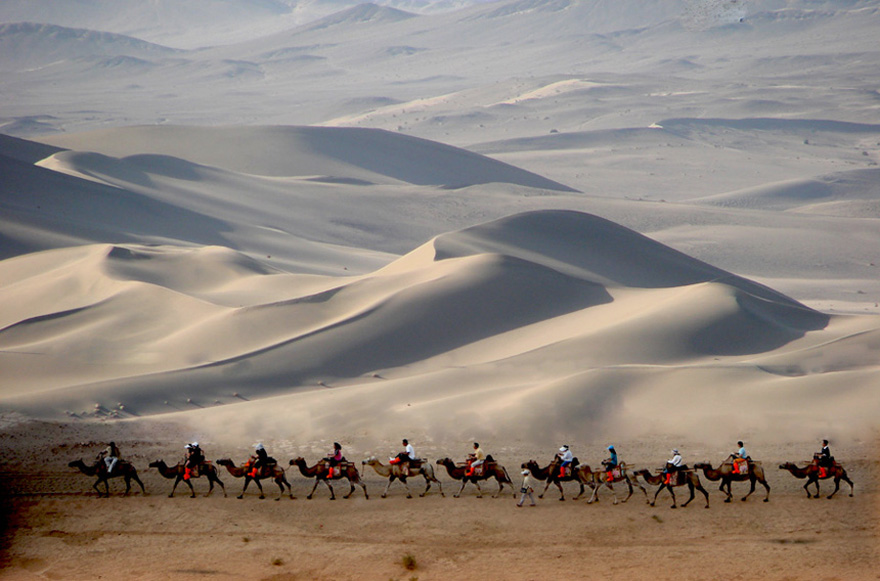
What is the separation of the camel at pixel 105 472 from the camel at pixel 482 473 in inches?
A: 193

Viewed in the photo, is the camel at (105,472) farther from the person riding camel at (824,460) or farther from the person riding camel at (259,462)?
the person riding camel at (824,460)

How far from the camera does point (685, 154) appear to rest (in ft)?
262

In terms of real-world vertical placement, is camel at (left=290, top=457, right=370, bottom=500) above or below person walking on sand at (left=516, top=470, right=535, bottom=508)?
above

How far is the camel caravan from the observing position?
1471 cm

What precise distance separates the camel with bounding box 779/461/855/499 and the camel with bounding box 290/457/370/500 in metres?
6.65

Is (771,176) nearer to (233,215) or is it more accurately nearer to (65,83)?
(233,215)

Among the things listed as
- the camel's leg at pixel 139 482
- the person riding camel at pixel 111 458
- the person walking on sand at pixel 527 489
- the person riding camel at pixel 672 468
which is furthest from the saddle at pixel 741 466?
the person riding camel at pixel 111 458

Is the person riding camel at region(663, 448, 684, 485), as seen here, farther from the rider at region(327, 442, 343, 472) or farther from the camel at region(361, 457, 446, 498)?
the rider at region(327, 442, 343, 472)

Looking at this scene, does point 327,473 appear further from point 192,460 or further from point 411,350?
point 411,350

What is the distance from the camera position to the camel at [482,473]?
15.1 metres

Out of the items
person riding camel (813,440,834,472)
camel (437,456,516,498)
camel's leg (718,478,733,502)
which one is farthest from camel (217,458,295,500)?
person riding camel (813,440,834,472)

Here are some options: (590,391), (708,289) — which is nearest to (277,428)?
(590,391)

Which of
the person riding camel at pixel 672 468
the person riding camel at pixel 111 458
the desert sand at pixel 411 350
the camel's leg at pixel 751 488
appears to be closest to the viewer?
the desert sand at pixel 411 350

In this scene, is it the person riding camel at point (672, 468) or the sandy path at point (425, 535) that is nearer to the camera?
the sandy path at point (425, 535)
